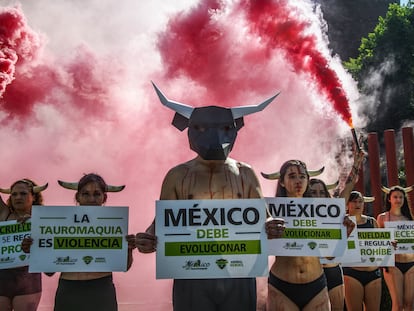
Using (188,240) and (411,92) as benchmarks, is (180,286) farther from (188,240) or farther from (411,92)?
(411,92)

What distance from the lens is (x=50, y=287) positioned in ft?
33.9

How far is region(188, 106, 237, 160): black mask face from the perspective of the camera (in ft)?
13.3

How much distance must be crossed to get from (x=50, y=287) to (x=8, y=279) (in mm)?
5653

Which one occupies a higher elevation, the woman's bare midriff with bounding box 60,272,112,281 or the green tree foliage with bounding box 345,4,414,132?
the green tree foliage with bounding box 345,4,414,132

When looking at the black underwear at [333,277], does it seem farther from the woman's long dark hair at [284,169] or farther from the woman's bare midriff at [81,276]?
the woman's bare midriff at [81,276]

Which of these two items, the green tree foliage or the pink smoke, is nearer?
the pink smoke

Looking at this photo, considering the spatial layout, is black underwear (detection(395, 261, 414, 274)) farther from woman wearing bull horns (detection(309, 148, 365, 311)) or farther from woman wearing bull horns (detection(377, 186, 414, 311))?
woman wearing bull horns (detection(309, 148, 365, 311))

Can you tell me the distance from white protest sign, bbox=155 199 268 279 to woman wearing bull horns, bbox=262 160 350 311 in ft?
1.90

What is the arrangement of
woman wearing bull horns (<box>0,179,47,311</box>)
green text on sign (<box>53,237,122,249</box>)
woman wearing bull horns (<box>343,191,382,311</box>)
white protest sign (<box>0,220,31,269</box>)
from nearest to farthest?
green text on sign (<box>53,237,122,249</box>) < white protest sign (<box>0,220,31,269</box>) < woman wearing bull horns (<box>0,179,47,311</box>) < woman wearing bull horns (<box>343,191,382,311</box>)

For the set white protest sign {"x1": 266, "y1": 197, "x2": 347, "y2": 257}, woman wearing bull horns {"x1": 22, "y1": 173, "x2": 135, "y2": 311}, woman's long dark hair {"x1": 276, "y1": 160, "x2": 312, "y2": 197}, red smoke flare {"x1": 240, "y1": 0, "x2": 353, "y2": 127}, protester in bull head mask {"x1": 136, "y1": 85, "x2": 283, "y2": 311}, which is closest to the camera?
protester in bull head mask {"x1": 136, "y1": 85, "x2": 283, "y2": 311}

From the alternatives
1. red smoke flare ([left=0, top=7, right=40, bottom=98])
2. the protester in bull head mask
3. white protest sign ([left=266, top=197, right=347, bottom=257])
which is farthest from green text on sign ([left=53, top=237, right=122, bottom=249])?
red smoke flare ([left=0, top=7, right=40, bottom=98])

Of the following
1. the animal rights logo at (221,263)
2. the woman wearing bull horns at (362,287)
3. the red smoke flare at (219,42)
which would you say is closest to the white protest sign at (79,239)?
the animal rights logo at (221,263)

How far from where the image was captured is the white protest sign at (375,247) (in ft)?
19.6

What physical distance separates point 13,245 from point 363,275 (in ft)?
12.1
